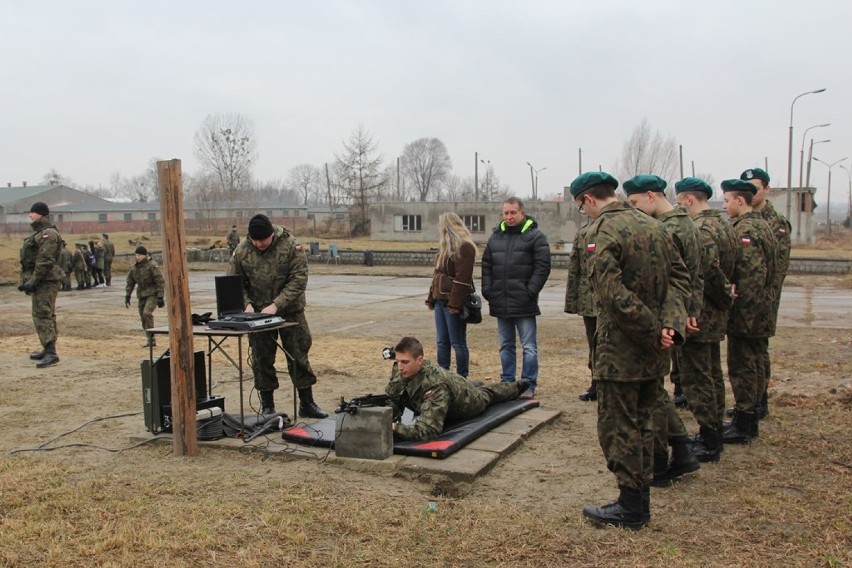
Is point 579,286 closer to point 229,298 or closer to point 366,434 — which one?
point 366,434

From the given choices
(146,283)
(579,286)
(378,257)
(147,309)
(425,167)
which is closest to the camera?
(579,286)

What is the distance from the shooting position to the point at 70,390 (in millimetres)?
8867

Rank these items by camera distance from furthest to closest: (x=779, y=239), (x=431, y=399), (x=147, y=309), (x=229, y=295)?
(x=147, y=309)
(x=779, y=239)
(x=229, y=295)
(x=431, y=399)

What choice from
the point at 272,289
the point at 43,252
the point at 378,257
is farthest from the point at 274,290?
the point at 378,257

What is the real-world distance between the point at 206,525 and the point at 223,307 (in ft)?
8.26

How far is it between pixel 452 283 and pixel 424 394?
7.02 feet

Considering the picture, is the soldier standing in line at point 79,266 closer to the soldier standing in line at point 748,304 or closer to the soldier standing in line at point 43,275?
the soldier standing in line at point 43,275

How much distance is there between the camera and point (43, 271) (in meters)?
10.6

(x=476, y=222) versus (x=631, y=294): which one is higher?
(x=631, y=294)

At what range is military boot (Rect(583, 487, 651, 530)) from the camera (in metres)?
4.39

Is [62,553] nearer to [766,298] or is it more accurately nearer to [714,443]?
[714,443]

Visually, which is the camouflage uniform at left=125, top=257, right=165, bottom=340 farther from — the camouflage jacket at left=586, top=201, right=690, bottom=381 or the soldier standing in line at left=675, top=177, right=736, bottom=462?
the camouflage jacket at left=586, top=201, right=690, bottom=381

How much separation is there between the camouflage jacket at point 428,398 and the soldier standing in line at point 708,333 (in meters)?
1.78

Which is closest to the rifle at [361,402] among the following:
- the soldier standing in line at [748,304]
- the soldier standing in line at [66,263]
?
the soldier standing in line at [748,304]
